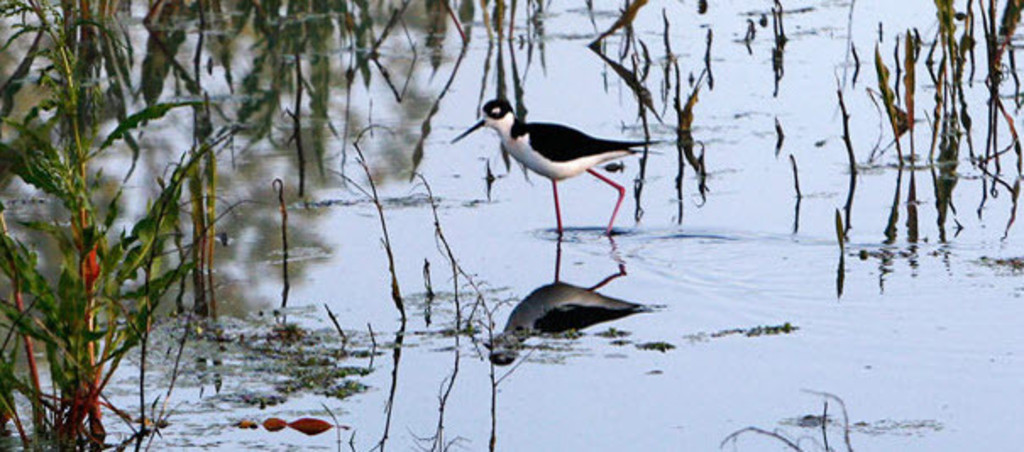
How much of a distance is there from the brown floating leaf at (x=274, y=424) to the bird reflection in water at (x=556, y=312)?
887 mm

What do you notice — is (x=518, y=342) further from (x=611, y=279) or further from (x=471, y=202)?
(x=471, y=202)

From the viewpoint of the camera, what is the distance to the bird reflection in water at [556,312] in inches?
232

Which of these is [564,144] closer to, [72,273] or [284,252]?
[284,252]

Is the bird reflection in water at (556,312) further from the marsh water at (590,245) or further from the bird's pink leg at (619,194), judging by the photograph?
the bird's pink leg at (619,194)

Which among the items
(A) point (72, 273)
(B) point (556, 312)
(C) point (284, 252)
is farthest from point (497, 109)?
(A) point (72, 273)

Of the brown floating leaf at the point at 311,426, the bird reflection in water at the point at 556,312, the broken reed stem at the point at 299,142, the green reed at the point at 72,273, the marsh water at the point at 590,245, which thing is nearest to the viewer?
the green reed at the point at 72,273

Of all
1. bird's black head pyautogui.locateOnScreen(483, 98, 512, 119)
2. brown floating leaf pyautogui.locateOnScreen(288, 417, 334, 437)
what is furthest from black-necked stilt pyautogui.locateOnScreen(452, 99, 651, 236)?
brown floating leaf pyautogui.locateOnScreen(288, 417, 334, 437)

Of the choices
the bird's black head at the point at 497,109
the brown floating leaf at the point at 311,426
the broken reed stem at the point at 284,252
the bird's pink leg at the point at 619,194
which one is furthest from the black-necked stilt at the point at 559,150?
the brown floating leaf at the point at 311,426

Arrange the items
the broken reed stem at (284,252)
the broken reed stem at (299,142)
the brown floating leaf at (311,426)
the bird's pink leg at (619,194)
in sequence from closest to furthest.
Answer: the brown floating leaf at (311,426) < the broken reed stem at (284,252) < the bird's pink leg at (619,194) < the broken reed stem at (299,142)

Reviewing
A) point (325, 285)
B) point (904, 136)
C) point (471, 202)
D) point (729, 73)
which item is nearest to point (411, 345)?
point (325, 285)

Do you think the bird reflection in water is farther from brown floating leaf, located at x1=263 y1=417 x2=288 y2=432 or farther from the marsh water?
brown floating leaf, located at x1=263 y1=417 x2=288 y2=432

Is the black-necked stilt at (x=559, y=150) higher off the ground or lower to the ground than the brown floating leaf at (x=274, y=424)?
higher

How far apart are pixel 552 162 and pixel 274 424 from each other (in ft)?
10.2

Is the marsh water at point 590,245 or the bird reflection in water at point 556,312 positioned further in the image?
the bird reflection in water at point 556,312
